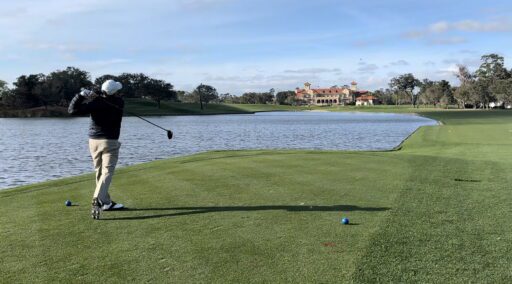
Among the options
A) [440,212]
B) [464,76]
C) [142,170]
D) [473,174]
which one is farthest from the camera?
[464,76]

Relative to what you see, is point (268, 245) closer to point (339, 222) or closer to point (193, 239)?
point (193, 239)

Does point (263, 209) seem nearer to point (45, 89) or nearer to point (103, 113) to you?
point (103, 113)

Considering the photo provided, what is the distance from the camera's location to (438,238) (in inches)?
287

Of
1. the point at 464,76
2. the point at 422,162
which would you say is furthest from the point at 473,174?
the point at 464,76

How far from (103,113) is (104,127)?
0.95ft

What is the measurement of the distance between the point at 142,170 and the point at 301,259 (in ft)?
33.9

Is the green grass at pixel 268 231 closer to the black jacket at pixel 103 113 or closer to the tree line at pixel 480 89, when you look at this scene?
the black jacket at pixel 103 113

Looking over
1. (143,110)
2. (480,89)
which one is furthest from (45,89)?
(480,89)

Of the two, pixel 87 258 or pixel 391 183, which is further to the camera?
pixel 391 183

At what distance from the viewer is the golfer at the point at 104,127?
9.24 m

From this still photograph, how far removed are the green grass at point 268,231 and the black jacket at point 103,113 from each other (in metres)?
1.61

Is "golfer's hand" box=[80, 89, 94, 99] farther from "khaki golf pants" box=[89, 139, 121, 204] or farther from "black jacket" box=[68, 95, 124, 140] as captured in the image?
"khaki golf pants" box=[89, 139, 121, 204]

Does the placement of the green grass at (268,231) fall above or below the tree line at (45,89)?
below

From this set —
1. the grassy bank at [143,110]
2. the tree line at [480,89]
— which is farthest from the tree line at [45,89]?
the tree line at [480,89]
